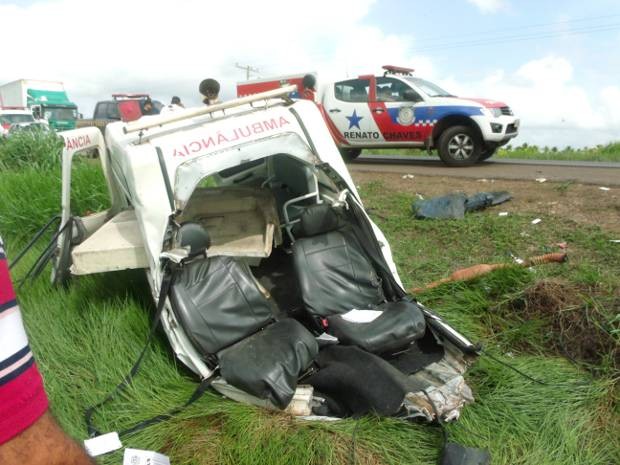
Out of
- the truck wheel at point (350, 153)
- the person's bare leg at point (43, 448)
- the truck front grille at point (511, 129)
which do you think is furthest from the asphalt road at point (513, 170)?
the person's bare leg at point (43, 448)

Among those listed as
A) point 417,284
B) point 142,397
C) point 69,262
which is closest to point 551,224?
point 417,284

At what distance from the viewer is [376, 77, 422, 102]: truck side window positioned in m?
9.42

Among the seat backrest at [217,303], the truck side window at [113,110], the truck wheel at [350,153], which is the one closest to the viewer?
the seat backrest at [217,303]

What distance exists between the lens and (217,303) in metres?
3.17

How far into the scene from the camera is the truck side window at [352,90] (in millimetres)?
10094

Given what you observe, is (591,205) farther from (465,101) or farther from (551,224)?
(465,101)

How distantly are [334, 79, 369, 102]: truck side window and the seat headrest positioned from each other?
22.5 feet

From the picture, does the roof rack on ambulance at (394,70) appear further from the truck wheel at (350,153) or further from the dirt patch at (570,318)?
the dirt patch at (570,318)

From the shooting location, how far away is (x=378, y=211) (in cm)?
645

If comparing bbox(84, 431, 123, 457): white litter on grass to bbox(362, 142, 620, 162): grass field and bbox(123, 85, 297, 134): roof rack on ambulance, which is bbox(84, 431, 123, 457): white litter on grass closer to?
bbox(123, 85, 297, 134): roof rack on ambulance

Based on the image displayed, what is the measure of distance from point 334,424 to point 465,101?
764 centimetres

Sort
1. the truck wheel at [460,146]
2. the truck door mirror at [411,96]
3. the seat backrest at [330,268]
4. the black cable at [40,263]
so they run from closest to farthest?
the seat backrest at [330,268] < the black cable at [40,263] < the truck wheel at [460,146] < the truck door mirror at [411,96]

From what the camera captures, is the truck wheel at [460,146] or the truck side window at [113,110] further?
the truck side window at [113,110]

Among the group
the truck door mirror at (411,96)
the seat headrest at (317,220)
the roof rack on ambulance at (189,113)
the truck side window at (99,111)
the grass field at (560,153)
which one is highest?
the roof rack on ambulance at (189,113)
